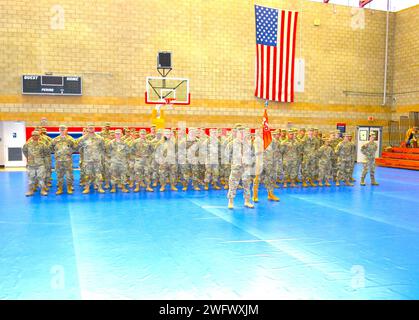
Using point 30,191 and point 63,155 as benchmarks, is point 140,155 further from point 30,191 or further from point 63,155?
point 30,191

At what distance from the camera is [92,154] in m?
10.6

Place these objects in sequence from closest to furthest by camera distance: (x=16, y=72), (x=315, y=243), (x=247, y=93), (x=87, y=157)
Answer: (x=315, y=243)
(x=87, y=157)
(x=16, y=72)
(x=247, y=93)

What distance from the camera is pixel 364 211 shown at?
28.0ft

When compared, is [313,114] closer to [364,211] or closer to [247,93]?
[247,93]

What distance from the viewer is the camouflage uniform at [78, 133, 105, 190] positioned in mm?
10602

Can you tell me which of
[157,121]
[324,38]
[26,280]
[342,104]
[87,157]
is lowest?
[26,280]

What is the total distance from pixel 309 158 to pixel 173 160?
4595mm

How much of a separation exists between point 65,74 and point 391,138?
1790 cm

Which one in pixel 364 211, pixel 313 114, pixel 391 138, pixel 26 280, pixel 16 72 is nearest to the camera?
pixel 26 280

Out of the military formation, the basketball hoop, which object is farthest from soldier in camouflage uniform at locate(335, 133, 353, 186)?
the basketball hoop

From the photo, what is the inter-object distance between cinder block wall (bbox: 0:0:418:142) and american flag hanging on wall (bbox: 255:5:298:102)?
1.38 ft

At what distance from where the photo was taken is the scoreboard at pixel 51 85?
51.3 feet

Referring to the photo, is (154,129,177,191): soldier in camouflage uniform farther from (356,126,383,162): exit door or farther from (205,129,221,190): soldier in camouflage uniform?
(356,126,383,162): exit door


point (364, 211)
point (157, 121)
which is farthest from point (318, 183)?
point (157, 121)
